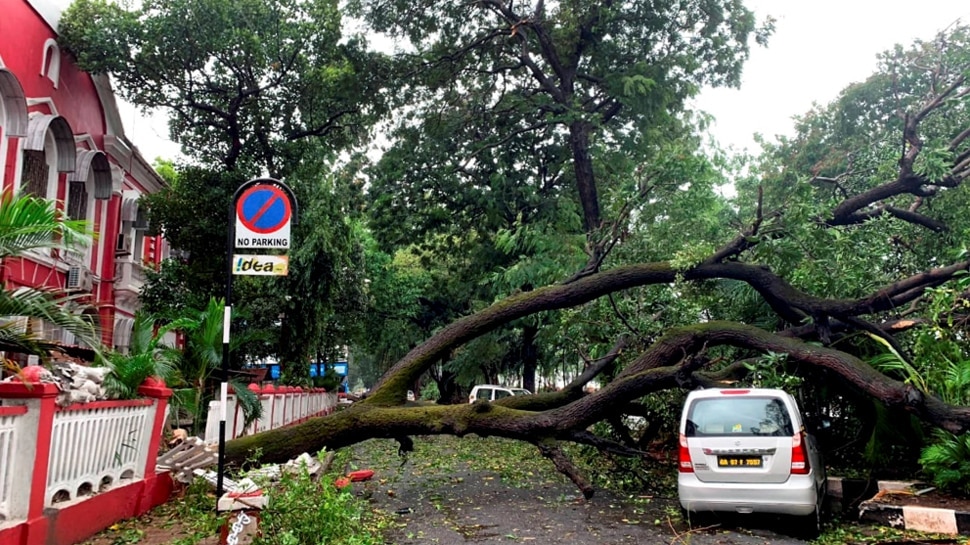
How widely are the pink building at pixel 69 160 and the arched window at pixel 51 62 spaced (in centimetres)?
2

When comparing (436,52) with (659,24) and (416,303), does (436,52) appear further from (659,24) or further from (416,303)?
(416,303)

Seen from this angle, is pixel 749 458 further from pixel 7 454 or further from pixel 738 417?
pixel 7 454

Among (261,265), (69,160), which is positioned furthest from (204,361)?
(261,265)

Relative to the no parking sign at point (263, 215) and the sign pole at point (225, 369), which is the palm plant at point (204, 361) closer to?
the sign pole at point (225, 369)

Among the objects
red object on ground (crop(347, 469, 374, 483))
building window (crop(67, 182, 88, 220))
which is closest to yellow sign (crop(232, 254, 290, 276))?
red object on ground (crop(347, 469, 374, 483))

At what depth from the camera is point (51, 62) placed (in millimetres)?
14867

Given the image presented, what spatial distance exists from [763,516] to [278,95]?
14.2m

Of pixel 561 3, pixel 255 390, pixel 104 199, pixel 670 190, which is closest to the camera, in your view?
pixel 255 390

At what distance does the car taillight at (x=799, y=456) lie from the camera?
7562mm

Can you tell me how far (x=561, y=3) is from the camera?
59.3ft

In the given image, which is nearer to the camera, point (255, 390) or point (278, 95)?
point (255, 390)

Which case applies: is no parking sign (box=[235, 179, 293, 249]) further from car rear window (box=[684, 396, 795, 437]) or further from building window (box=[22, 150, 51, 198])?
building window (box=[22, 150, 51, 198])

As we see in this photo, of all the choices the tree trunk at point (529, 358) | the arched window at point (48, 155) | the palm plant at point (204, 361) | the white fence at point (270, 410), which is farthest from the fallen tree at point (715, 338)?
the tree trunk at point (529, 358)

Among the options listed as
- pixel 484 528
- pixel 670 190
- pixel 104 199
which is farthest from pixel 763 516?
pixel 104 199
